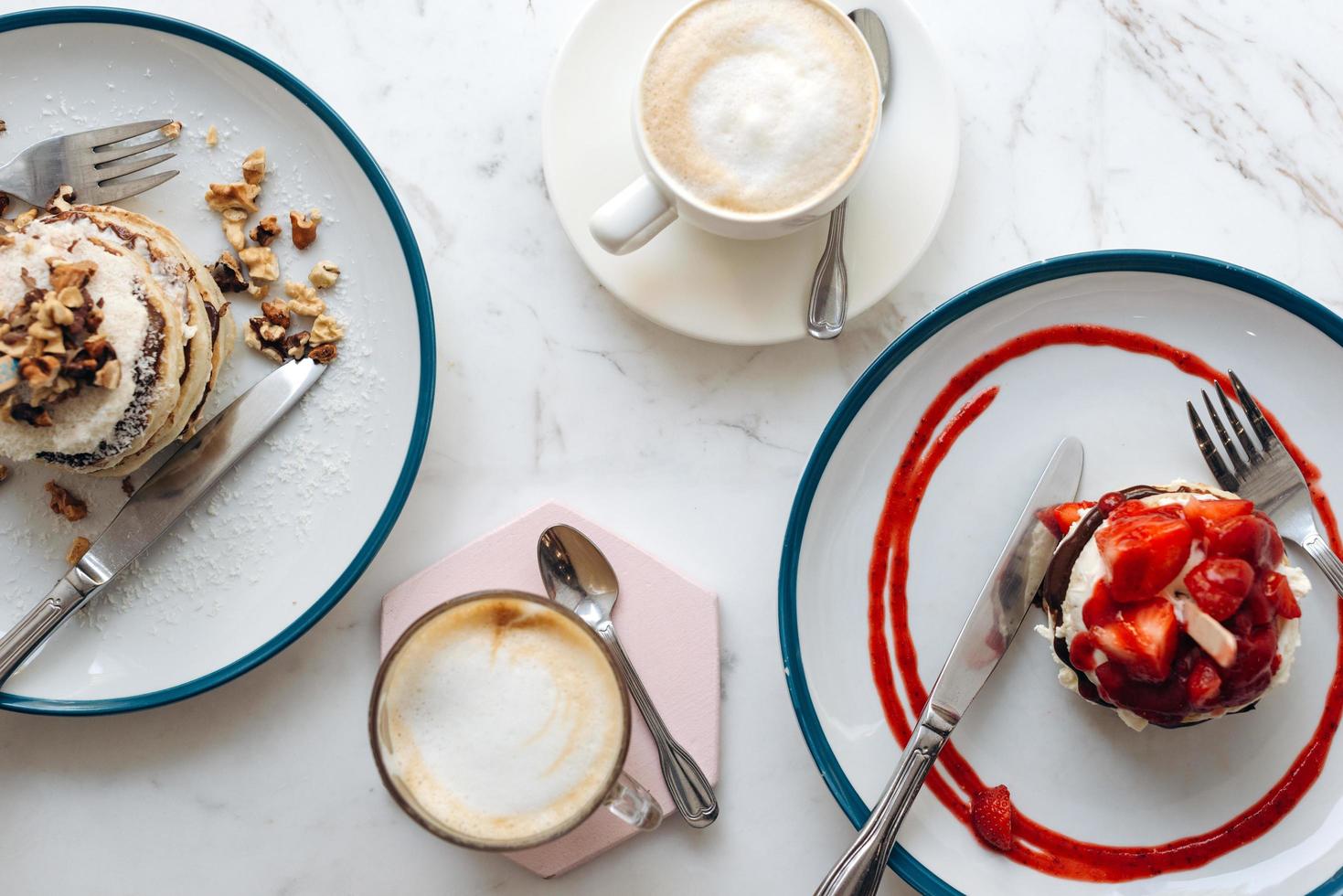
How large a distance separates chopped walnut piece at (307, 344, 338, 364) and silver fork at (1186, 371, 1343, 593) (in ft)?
4.51

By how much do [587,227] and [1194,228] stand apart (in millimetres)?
1023

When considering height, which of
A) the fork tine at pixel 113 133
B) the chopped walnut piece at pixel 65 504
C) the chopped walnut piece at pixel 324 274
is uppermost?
the fork tine at pixel 113 133

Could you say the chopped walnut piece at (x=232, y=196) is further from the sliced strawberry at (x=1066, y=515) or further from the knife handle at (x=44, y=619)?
the sliced strawberry at (x=1066, y=515)

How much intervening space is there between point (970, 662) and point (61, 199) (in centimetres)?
159

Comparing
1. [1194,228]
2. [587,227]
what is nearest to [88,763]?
[587,227]

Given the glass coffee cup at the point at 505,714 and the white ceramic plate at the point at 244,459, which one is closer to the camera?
the glass coffee cup at the point at 505,714

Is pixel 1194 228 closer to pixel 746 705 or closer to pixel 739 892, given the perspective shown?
pixel 746 705

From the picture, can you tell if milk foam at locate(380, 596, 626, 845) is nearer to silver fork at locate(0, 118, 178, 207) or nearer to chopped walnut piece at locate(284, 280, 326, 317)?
chopped walnut piece at locate(284, 280, 326, 317)

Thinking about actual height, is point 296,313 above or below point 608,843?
above

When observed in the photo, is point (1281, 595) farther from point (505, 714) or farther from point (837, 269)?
point (505, 714)

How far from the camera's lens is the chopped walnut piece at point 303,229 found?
1.58m

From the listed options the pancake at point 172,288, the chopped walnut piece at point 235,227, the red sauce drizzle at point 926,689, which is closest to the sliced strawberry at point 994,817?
the red sauce drizzle at point 926,689

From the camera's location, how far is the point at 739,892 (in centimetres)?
164

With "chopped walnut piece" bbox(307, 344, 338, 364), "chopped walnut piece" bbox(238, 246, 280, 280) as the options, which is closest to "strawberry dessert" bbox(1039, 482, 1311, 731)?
"chopped walnut piece" bbox(307, 344, 338, 364)
